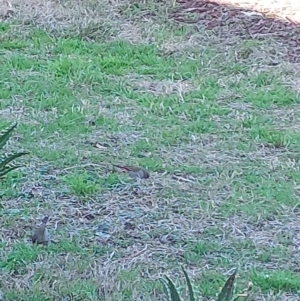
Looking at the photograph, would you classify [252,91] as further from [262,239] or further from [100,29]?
[262,239]

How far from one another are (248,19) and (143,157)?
3083 millimetres

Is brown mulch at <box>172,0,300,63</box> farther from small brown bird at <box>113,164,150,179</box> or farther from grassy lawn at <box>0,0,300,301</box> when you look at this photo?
small brown bird at <box>113,164,150,179</box>

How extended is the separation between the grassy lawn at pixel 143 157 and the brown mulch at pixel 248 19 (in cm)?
16

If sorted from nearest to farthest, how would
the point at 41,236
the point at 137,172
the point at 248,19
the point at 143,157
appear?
the point at 41,236, the point at 137,172, the point at 143,157, the point at 248,19

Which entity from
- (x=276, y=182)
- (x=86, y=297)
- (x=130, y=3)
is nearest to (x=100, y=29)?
(x=130, y=3)

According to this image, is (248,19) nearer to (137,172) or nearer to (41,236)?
(137,172)

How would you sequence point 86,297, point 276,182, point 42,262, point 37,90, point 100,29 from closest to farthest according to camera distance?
point 86,297, point 42,262, point 276,182, point 37,90, point 100,29

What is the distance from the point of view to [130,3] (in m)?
7.68

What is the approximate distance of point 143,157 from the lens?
4777mm

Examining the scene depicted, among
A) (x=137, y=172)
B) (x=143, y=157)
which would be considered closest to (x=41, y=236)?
(x=137, y=172)

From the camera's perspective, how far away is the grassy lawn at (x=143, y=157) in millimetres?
3568

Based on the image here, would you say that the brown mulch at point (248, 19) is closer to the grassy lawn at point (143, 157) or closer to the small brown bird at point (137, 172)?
the grassy lawn at point (143, 157)

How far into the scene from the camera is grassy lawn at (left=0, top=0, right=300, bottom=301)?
3.57m

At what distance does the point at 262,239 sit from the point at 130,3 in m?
4.32
